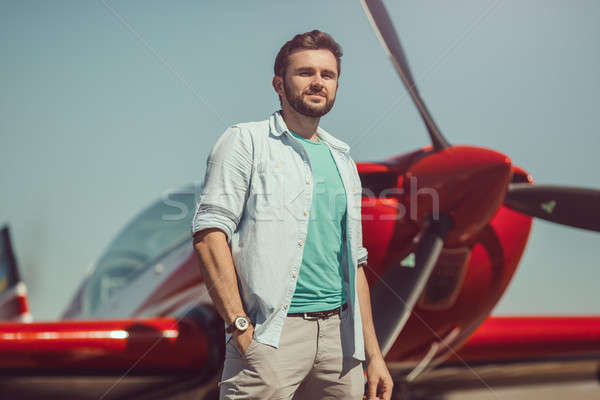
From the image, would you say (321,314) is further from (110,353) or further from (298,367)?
(110,353)

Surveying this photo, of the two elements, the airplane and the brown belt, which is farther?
the airplane

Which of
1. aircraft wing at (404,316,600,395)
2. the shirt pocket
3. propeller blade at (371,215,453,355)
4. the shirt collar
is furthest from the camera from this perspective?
aircraft wing at (404,316,600,395)

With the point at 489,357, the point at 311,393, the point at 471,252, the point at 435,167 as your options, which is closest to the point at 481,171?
the point at 435,167

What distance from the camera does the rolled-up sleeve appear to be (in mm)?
1314

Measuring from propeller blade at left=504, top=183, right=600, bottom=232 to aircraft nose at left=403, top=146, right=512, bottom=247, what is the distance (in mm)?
437

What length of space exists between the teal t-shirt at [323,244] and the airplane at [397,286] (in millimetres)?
1728

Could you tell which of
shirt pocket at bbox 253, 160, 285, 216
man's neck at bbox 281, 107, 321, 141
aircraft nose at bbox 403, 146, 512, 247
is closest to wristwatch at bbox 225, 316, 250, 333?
shirt pocket at bbox 253, 160, 285, 216

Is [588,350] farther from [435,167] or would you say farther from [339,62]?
[339,62]

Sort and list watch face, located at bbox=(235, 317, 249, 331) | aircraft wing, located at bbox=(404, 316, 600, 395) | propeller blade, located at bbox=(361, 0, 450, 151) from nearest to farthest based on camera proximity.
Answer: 1. watch face, located at bbox=(235, 317, 249, 331)
2. propeller blade, located at bbox=(361, 0, 450, 151)
3. aircraft wing, located at bbox=(404, 316, 600, 395)

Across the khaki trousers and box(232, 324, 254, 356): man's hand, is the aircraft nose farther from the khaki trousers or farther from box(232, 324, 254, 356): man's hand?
box(232, 324, 254, 356): man's hand

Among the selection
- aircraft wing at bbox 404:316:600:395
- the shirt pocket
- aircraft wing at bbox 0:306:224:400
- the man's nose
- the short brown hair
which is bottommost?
aircraft wing at bbox 404:316:600:395

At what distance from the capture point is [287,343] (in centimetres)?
131

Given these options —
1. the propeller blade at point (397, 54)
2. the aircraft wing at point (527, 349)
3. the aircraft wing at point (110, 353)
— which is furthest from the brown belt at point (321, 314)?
the aircraft wing at point (527, 349)

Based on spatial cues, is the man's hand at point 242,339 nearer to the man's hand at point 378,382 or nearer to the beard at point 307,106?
the man's hand at point 378,382
